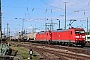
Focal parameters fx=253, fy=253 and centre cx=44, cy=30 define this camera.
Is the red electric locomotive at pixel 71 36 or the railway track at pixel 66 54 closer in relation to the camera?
the railway track at pixel 66 54

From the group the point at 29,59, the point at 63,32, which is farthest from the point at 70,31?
the point at 29,59

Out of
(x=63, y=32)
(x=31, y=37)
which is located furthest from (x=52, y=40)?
(x=31, y=37)

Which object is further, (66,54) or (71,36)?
(71,36)

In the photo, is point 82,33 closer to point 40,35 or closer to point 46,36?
point 46,36

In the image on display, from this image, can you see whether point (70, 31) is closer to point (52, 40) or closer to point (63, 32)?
point (63, 32)

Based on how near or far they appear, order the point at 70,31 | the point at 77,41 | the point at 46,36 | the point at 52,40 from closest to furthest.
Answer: the point at 77,41, the point at 70,31, the point at 52,40, the point at 46,36

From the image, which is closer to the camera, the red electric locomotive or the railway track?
the railway track

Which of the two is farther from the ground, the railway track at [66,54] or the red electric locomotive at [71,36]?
the red electric locomotive at [71,36]

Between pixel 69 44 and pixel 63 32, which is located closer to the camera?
pixel 69 44

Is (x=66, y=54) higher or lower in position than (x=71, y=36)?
lower

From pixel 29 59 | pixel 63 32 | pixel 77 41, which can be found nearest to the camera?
pixel 29 59

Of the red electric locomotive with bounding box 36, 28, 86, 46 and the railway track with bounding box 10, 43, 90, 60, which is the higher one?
the red electric locomotive with bounding box 36, 28, 86, 46

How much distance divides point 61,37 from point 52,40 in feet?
32.5

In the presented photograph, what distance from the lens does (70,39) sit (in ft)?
153
